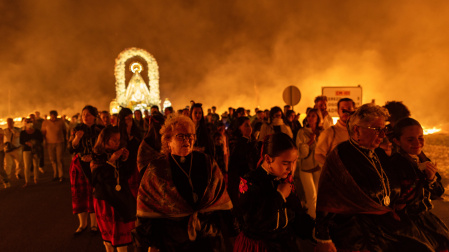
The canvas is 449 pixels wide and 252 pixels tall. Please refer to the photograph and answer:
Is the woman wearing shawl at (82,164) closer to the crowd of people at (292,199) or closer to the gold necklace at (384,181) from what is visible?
the crowd of people at (292,199)

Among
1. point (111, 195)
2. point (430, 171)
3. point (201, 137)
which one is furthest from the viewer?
point (201, 137)

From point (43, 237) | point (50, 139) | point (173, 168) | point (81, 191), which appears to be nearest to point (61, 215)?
point (43, 237)

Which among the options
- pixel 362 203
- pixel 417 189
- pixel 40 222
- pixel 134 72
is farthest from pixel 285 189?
pixel 134 72

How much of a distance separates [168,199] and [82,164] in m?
3.07

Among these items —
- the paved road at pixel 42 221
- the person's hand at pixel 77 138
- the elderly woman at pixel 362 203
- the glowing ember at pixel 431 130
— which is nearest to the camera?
the elderly woman at pixel 362 203

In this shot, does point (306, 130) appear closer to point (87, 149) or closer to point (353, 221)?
point (353, 221)

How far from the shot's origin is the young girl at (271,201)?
229cm

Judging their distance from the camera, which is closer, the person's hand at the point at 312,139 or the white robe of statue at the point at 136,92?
the person's hand at the point at 312,139

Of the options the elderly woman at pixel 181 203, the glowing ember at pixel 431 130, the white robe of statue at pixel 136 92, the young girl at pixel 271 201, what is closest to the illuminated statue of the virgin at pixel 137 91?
the white robe of statue at pixel 136 92

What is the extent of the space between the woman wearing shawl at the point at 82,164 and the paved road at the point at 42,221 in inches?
16.0

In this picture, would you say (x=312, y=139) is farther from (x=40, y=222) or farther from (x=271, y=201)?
(x=40, y=222)

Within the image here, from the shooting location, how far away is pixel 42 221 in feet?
19.1

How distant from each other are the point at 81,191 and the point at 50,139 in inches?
212

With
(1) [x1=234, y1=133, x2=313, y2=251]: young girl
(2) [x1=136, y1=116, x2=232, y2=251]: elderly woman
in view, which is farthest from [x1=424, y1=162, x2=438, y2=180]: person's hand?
(2) [x1=136, y1=116, x2=232, y2=251]: elderly woman
